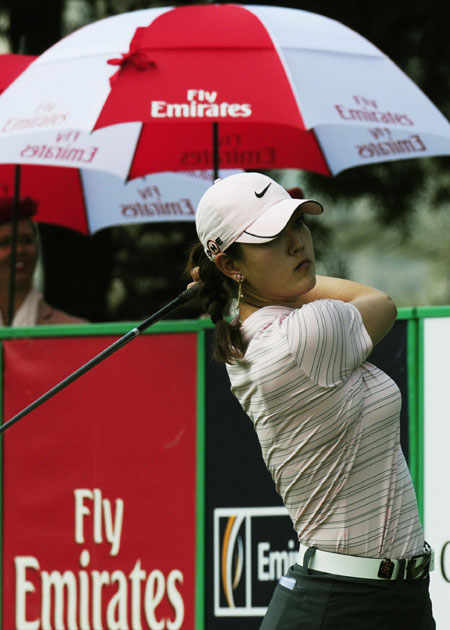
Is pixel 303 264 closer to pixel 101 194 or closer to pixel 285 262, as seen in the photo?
pixel 285 262

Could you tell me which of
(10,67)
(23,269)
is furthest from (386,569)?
(10,67)

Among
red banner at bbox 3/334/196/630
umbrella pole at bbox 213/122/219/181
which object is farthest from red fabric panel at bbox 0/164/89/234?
red banner at bbox 3/334/196/630

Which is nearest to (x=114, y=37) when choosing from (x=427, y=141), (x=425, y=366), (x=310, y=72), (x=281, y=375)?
(x=310, y=72)

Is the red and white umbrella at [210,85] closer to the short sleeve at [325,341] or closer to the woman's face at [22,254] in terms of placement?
the woman's face at [22,254]

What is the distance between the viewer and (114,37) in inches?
222

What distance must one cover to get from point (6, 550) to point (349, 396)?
8.64ft

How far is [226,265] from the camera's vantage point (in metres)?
3.38

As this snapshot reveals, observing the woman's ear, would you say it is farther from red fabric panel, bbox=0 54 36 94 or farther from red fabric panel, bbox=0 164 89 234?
red fabric panel, bbox=0 164 89 234

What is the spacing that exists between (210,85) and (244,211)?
2008 mm

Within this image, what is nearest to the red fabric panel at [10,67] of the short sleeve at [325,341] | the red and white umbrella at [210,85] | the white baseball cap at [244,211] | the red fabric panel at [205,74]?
the red and white umbrella at [210,85]

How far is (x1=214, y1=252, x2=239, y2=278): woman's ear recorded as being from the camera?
11.0 ft

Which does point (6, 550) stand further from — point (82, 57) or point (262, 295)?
point (262, 295)

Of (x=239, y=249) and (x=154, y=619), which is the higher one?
(x=239, y=249)

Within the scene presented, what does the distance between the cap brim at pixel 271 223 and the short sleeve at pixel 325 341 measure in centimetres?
20
